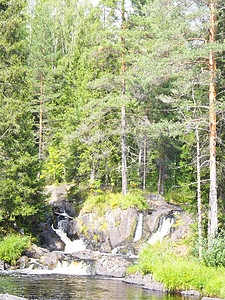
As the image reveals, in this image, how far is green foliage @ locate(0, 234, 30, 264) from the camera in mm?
16156

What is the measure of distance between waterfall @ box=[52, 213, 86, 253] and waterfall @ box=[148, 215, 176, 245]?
14.4ft

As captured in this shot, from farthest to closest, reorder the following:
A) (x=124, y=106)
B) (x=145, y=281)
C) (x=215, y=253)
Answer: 1. (x=124, y=106)
2. (x=145, y=281)
3. (x=215, y=253)

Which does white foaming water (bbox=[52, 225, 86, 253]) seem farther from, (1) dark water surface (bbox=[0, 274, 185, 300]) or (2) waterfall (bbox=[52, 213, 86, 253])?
(1) dark water surface (bbox=[0, 274, 185, 300])

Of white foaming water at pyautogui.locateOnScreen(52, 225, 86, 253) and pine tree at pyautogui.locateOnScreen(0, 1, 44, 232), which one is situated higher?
pine tree at pyautogui.locateOnScreen(0, 1, 44, 232)

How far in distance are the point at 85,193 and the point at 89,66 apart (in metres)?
9.93

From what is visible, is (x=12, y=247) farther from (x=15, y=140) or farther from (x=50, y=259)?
(x=15, y=140)

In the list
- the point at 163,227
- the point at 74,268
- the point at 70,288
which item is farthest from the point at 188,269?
the point at 163,227

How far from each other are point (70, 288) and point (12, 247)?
5.42 meters

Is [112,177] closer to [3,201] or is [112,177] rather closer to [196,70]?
[3,201]

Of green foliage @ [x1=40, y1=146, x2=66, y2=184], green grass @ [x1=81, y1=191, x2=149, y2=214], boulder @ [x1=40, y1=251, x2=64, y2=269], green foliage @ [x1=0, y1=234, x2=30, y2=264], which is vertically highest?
green foliage @ [x1=40, y1=146, x2=66, y2=184]

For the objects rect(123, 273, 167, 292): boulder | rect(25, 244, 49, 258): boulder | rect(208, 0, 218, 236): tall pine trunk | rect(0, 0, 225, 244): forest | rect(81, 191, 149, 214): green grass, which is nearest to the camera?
rect(123, 273, 167, 292): boulder

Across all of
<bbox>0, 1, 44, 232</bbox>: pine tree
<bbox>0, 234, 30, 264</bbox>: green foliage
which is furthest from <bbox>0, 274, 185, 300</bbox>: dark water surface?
<bbox>0, 1, 44, 232</bbox>: pine tree

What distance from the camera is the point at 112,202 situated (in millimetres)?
22453

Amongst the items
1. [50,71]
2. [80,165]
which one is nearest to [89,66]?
[50,71]
